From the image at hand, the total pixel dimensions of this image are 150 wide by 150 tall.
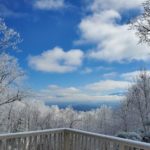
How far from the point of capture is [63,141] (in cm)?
509

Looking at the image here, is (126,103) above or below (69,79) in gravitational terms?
below

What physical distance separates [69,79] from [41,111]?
8233 millimetres

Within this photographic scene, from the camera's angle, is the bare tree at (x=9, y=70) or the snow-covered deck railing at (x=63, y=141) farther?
the bare tree at (x=9, y=70)

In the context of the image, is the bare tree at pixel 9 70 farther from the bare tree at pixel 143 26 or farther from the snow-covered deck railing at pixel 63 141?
the snow-covered deck railing at pixel 63 141

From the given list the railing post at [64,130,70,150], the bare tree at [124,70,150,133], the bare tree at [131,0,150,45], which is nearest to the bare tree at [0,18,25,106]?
the bare tree at [131,0,150,45]

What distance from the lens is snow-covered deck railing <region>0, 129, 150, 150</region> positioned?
386 centimetres

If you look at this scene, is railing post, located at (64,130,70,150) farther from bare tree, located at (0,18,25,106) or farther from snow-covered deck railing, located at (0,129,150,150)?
bare tree, located at (0,18,25,106)

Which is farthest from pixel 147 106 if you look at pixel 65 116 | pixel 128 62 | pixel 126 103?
pixel 65 116

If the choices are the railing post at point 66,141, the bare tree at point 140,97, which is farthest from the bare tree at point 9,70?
the railing post at point 66,141

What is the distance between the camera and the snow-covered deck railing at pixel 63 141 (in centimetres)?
386

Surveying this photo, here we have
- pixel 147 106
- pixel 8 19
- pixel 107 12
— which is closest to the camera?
pixel 107 12

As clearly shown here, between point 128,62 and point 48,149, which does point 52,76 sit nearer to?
point 128,62

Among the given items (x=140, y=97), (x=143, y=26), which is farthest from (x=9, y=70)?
(x=140, y=97)

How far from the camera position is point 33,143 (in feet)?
15.1
